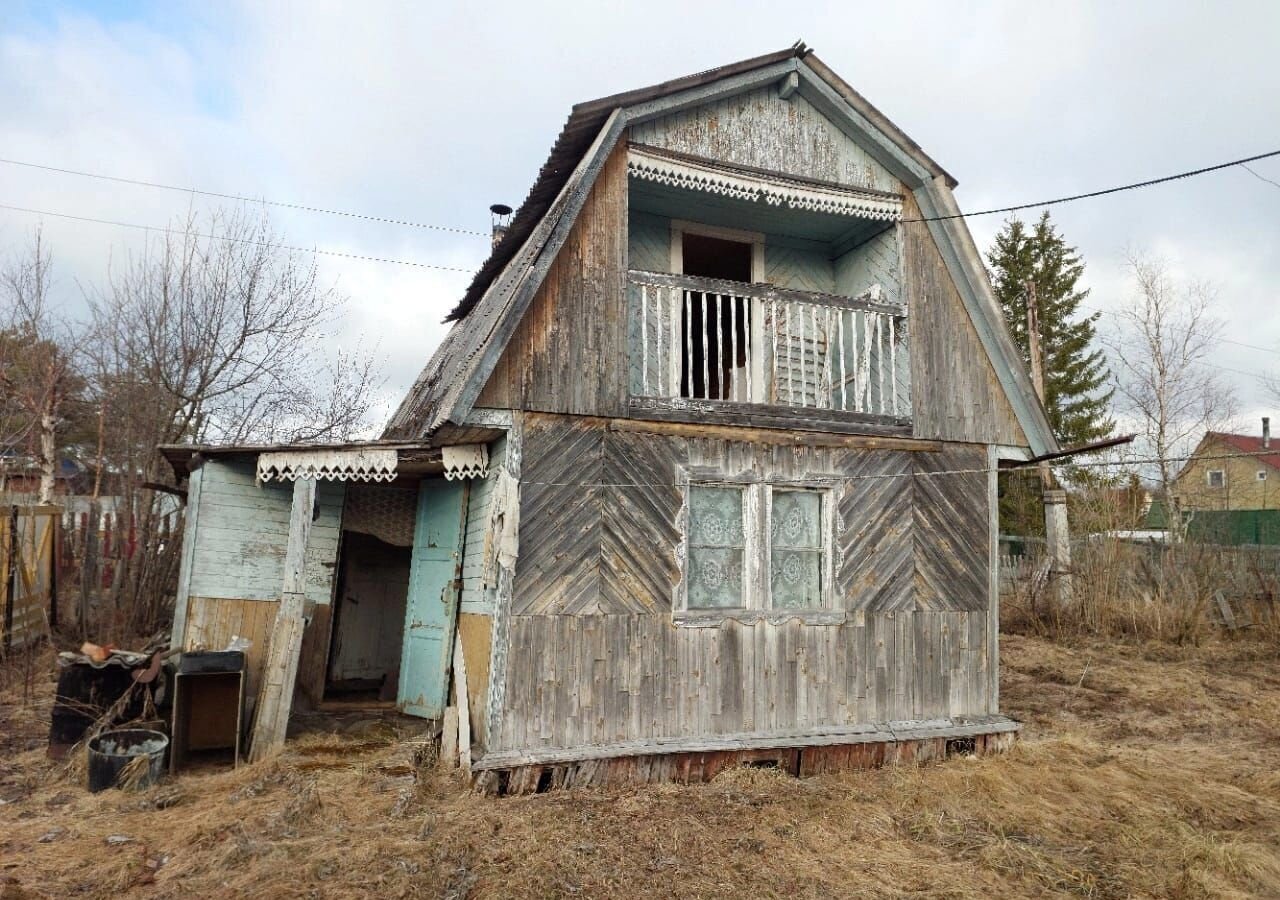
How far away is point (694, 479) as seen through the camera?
21.9 feet

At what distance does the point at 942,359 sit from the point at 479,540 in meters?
4.84

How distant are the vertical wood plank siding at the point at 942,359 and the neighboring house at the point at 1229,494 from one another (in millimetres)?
4179

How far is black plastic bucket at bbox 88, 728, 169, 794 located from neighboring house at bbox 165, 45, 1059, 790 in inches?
61.0

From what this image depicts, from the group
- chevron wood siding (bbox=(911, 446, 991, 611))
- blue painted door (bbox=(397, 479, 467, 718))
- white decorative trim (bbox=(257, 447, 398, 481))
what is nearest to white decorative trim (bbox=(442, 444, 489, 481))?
white decorative trim (bbox=(257, 447, 398, 481))

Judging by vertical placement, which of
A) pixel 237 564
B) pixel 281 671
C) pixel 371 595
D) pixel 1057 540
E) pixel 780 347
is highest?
pixel 780 347

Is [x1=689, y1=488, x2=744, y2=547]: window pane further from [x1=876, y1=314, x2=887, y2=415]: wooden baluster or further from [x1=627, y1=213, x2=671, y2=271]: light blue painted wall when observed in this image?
[x1=627, y1=213, x2=671, y2=271]: light blue painted wall

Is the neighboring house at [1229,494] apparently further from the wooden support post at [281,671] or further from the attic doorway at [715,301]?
the wooden support post at [281,671]

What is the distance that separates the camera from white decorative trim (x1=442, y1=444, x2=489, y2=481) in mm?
6559

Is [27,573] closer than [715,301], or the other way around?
[715,301]

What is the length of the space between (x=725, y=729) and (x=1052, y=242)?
2602 centimetres

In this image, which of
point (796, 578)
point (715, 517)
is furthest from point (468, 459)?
point (796, 578)

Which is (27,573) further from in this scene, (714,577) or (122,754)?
(714,577)

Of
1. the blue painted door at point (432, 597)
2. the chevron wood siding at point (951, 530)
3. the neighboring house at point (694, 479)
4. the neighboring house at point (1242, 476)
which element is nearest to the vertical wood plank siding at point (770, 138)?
the neighboring house at point (694, 479)

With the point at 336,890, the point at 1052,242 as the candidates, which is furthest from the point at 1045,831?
the point at 1052,242
